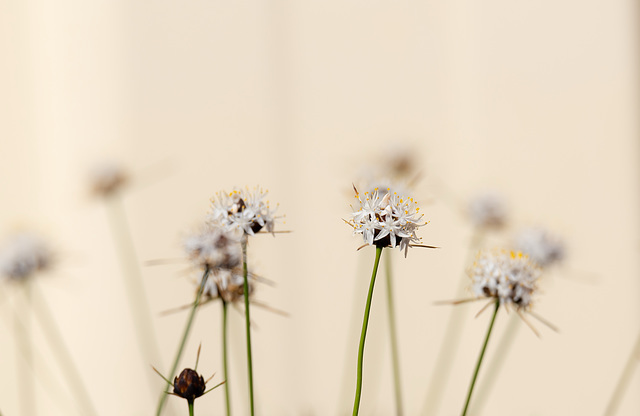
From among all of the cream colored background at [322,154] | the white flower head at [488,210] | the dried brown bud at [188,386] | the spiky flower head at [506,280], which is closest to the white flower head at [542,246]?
the white flower head at [488,210]

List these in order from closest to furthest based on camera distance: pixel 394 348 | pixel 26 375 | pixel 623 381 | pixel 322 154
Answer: pixel 394 348 → pixel 623 381 → pixel 26 375 → pixel 322 154

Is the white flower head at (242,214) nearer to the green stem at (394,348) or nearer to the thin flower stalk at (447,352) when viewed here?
the green stem at (394,348)

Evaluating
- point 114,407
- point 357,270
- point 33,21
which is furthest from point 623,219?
point 33,21

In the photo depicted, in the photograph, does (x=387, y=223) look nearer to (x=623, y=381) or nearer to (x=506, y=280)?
(x=506, y=280)

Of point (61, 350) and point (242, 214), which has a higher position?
point (242, 214)

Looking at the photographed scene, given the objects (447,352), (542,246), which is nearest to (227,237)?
(542,246)

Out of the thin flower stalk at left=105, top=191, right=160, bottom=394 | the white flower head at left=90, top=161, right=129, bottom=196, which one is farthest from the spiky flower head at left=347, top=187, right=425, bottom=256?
the thin flower stalk at left=105, top=191, right=160, bottom=394

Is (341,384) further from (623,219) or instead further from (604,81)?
(604,81)

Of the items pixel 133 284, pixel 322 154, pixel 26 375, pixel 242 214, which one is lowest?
pixel 26 375
